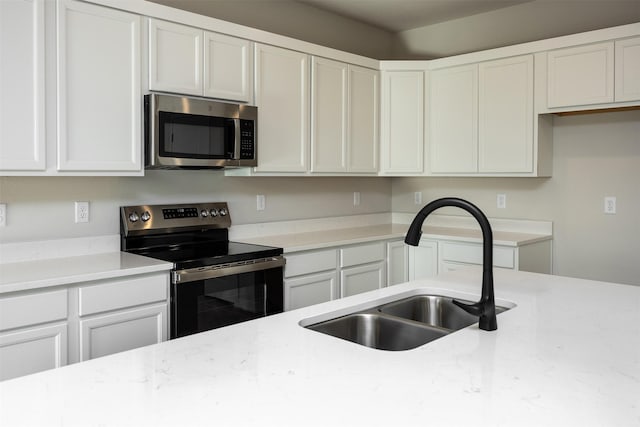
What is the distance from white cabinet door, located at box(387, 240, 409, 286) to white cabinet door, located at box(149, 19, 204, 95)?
75.9 inches

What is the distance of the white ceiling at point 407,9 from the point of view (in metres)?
4.25

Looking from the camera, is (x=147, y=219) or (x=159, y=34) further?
(x=147, y=219)

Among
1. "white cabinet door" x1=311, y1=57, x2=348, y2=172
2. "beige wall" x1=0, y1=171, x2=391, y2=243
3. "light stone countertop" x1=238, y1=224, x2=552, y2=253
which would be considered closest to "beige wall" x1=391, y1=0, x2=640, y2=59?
"white cabinet door" x1=311, y1=57, x2=348, y2=172

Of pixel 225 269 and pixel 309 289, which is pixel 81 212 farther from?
pixel 309 289

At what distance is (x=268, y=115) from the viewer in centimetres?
356

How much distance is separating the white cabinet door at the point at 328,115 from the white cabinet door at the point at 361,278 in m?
0.77

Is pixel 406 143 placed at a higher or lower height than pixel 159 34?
lower

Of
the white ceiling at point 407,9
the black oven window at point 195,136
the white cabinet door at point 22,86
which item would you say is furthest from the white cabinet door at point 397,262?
the white cabinet door at point 22,86

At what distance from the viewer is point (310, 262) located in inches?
139

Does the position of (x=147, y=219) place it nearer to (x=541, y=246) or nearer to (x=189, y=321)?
(x=189, y=321)

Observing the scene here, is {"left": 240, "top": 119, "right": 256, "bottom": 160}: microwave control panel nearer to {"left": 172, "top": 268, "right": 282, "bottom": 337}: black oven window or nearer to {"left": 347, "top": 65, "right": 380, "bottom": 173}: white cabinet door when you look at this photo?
{"left": 172, "top": 268, "right": 282, "bottom": 337}: black oven window

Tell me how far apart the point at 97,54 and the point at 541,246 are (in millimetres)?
3227

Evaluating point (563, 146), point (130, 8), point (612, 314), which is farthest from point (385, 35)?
point (612, 314)

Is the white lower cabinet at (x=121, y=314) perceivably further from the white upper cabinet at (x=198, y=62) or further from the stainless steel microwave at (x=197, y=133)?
the white upper cabinet at (x=198, y=62)
